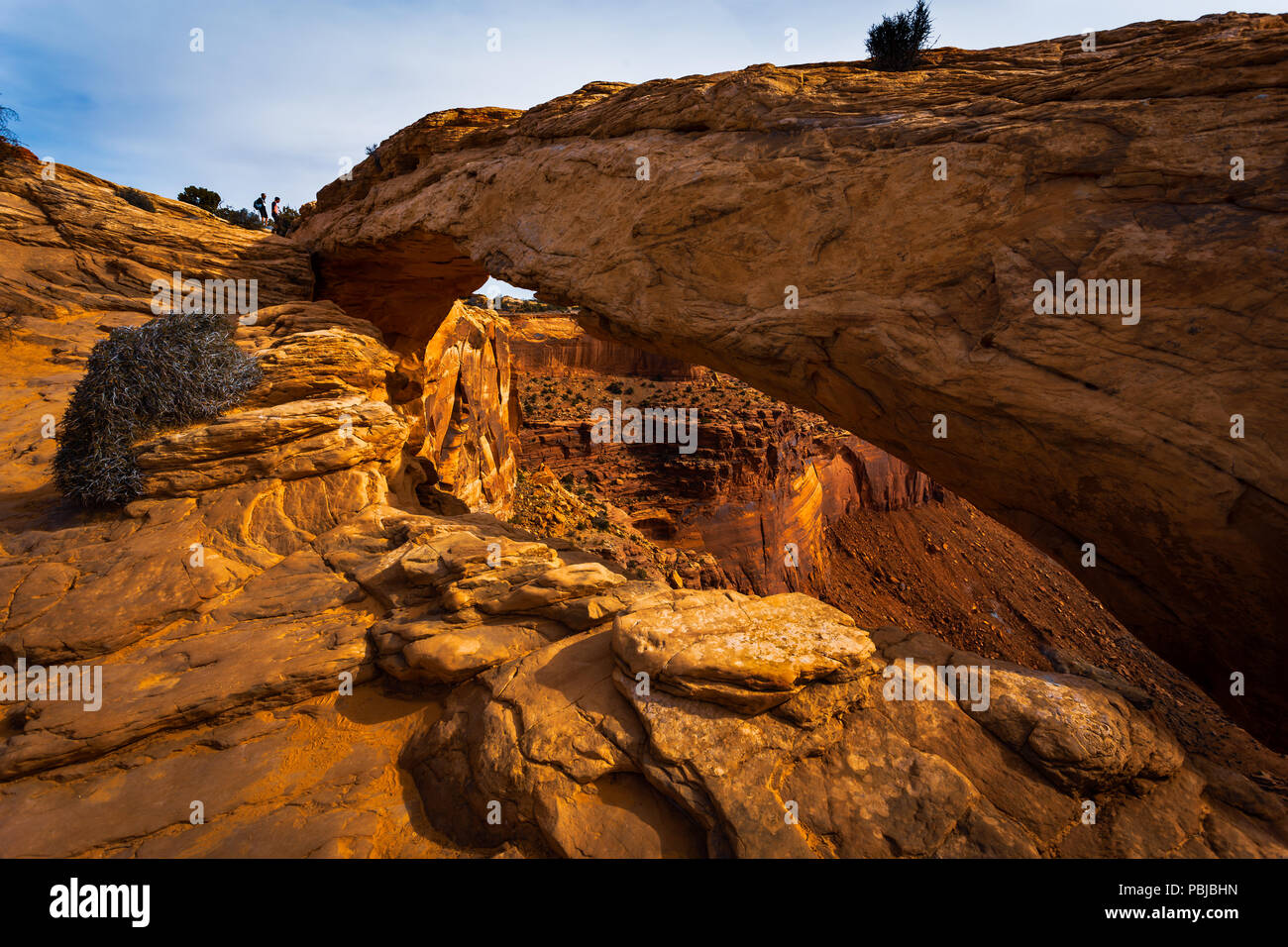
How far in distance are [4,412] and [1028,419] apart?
53.5 feet

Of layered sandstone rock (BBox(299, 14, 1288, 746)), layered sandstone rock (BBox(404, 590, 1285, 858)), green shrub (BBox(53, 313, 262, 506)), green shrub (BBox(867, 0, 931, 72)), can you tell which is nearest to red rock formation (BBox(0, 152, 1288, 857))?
layered sandstone rock (BBox(404, 590, 1285, 858))

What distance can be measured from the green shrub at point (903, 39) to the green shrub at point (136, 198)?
17771mm

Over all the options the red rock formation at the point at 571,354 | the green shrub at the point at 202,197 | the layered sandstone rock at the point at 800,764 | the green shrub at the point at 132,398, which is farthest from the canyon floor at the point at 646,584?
the red rock formation at the point at 571,354

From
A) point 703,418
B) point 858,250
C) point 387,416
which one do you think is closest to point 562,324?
point 703,418

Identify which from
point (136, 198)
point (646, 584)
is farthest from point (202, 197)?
point (646, 584)

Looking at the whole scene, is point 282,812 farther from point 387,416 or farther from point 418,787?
point 387,416

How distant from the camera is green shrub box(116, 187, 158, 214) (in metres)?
13.3

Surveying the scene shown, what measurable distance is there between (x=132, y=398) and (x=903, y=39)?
13.5 m

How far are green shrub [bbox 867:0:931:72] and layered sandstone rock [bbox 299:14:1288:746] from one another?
40 cm

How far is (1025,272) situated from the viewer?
6.41 meters

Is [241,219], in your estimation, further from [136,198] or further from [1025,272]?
[1025,272]

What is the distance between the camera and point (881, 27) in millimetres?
8375

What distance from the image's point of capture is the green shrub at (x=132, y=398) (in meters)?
7.08

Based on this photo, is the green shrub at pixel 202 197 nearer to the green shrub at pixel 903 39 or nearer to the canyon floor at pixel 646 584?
the canyon floor at pixel 646 584
